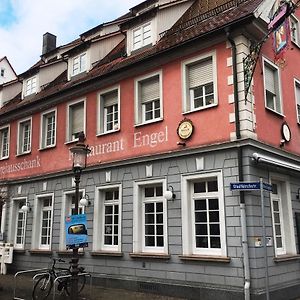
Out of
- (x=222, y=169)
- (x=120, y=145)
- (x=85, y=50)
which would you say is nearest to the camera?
(x=222, y=169)

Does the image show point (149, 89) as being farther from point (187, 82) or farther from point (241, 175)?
point (241, 175)

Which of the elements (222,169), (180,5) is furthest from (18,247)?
(180,5)

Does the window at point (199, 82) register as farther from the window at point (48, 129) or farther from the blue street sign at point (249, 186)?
the window at point (48, 129)

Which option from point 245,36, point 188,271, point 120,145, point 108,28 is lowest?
point 188,271

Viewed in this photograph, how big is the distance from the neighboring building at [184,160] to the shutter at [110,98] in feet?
0.18

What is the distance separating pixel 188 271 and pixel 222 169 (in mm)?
2934

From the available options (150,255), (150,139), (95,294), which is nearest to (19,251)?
(95,294)

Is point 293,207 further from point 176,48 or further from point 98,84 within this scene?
point 98,84

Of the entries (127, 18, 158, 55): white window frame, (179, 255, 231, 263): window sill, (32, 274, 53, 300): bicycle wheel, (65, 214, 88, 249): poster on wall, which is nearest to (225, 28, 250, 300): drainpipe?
(179, 255, 231, 263): window sill

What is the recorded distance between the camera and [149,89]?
14.0 meters

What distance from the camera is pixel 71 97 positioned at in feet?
55.1

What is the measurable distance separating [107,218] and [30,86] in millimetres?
9533

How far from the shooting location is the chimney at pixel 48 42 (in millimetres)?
26344

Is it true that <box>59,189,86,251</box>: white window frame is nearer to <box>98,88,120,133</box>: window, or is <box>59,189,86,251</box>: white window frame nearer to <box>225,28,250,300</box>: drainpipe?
<box>98,88,120,133</box>: window
